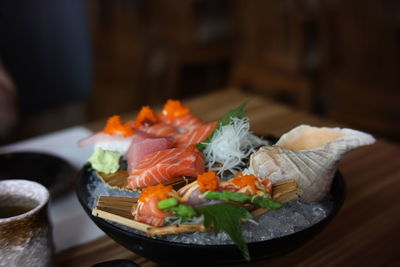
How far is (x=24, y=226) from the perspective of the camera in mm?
747

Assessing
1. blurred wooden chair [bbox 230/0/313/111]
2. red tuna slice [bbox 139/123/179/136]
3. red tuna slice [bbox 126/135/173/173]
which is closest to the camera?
red tuna slice [bbox 126/135/173/173]

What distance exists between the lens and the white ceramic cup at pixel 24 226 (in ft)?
2.43

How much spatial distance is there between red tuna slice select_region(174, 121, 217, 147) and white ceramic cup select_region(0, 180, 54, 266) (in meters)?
0.28

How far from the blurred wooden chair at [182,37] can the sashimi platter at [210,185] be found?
2.13 m

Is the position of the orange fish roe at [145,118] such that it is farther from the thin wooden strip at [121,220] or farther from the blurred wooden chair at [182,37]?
the blurred wooden chair at [182,37]

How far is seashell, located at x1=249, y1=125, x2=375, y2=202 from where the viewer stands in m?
0.78

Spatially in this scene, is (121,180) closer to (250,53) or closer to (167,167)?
(167,167)

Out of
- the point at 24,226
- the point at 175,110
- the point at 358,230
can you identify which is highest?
the point at 175,110

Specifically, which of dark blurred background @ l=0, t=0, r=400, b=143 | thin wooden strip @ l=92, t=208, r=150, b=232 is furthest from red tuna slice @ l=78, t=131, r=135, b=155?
dark blurred background @ l=0, t=0, r=400, b=143

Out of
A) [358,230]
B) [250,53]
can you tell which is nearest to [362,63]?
[250,53]

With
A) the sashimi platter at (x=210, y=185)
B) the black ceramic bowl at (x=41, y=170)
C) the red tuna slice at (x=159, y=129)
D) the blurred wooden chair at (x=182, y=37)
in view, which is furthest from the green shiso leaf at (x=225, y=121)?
the blurred wooden chair at (x=182, y=37)

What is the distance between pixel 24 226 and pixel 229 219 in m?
0.34

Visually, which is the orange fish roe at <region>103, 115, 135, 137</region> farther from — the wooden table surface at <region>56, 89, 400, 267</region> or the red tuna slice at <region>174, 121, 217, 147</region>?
the wooden table surface at <region>56, 89, 400, 267</region>

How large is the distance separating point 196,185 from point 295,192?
16 cm
